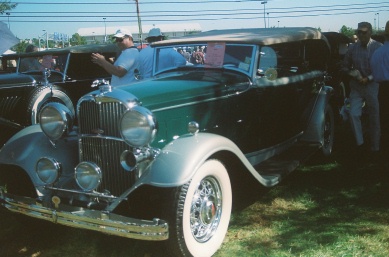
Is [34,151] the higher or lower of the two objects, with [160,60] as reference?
lower

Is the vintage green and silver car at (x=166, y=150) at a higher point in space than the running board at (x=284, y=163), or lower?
higher

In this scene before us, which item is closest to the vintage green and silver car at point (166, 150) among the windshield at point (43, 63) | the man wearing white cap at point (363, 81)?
the man wearing white cap at point (363, 81)

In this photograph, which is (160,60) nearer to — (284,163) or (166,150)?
(284,163)

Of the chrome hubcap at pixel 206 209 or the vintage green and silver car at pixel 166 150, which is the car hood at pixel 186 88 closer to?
the vintage green and silver car at pixel 166 150

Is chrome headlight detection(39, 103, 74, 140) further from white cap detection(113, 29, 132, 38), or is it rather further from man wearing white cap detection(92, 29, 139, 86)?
white cap detection(113, 29, 132, 38)

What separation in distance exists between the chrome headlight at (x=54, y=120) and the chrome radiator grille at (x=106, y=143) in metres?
0.14

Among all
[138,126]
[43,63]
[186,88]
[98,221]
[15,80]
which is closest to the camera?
[98,221]

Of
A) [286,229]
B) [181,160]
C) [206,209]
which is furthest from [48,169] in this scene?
[286,229]

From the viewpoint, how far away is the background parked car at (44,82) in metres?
6.75

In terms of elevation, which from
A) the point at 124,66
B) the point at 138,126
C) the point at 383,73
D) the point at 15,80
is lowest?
the point at 138,126

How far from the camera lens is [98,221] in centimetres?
251

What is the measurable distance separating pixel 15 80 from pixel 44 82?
1.55 feet

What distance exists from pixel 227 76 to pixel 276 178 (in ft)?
3.46

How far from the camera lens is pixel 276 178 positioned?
3.50m
